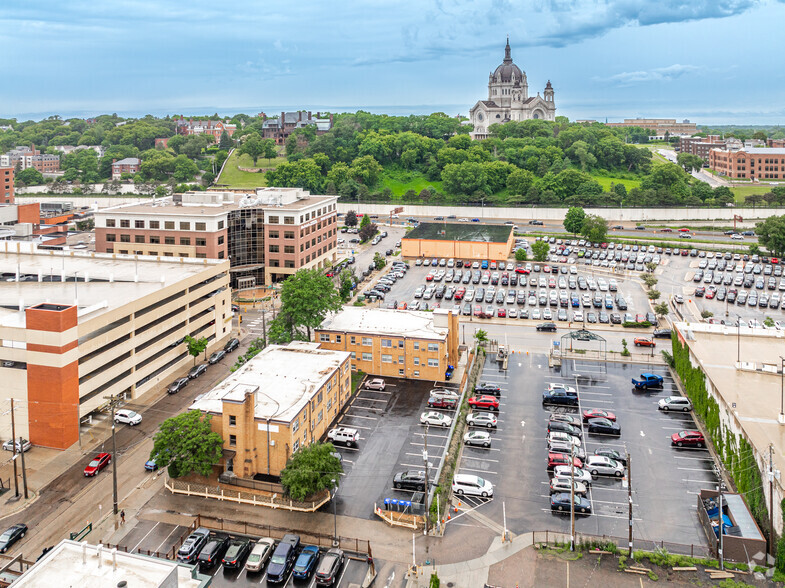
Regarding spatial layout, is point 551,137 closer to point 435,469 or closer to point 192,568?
point 435,469

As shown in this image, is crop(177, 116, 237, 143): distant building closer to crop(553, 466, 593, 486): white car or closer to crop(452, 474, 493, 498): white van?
crop(452, 474, 493, 498): white van

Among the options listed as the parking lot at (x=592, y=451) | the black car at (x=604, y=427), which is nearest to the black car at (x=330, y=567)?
the parking lot at (x=592, y=451)

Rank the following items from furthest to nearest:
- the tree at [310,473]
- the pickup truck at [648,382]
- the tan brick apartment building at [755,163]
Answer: the tan brick apartment building at [755,163], the pickup truck at [648,382], the tree at [310,473]

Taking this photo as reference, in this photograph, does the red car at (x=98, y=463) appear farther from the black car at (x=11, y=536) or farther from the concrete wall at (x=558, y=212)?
the concrete wall at (x=558, y=212)

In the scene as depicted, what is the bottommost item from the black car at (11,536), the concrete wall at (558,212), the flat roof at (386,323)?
the black car at (11,536)

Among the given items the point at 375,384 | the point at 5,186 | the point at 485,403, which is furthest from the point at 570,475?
the point at 5,186

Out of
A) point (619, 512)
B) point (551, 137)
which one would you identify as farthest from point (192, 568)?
point (551, 137)

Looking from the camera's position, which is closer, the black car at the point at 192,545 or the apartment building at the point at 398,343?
the black car at the point at 192,545
